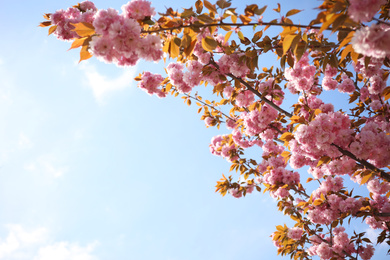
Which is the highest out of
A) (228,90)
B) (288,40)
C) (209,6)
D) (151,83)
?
(151,83)

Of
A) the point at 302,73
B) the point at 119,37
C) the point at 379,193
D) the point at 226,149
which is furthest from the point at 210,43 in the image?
the point at 379,193

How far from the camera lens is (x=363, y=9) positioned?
117 cm

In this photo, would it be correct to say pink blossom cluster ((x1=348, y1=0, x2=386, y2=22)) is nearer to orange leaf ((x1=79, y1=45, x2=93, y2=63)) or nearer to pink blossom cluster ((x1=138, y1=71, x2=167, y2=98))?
orange leaf ((x1=79, y1=45, x2=93, y2=63))

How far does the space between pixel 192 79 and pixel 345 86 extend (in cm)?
301

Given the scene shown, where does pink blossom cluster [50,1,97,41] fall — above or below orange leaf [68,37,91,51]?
above

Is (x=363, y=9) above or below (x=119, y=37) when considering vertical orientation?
below

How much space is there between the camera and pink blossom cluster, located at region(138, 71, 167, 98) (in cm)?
373

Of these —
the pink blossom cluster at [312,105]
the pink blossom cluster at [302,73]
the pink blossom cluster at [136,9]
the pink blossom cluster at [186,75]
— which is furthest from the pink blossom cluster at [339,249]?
the pink blossom cluster at [136,9]

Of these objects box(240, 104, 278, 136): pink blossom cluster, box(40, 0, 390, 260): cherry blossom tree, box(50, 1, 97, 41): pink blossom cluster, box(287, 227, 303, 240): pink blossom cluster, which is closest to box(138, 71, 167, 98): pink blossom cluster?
box(40, 0, 390, 260): cherry blossom tree

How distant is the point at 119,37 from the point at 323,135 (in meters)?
2.10

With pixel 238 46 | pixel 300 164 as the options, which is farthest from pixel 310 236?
pixel 238 46

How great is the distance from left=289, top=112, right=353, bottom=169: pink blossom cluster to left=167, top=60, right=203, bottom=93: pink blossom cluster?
56.8 inches

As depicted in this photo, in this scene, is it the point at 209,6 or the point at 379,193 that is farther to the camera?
the point at 379,193

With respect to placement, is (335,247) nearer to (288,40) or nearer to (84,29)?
(288,40)
